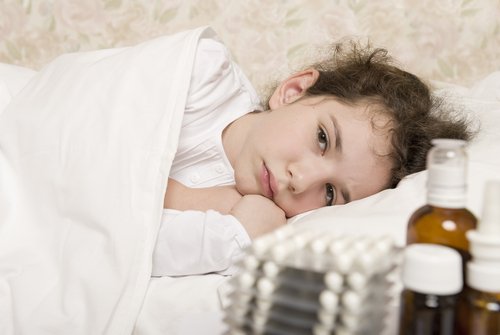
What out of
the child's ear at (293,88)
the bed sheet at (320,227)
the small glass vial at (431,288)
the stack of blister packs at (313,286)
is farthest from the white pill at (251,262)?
the child's ear at (293,88)

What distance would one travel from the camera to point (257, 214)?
1.11m

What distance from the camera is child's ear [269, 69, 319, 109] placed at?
1.39 metres

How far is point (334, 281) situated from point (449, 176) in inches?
5.6

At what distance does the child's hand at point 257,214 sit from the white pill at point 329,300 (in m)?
0.58

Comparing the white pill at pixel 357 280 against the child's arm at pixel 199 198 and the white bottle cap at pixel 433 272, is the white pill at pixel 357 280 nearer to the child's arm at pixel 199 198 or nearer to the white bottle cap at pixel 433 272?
the white bottle cap at pixel 433 272

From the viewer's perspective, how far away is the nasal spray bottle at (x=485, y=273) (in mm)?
485

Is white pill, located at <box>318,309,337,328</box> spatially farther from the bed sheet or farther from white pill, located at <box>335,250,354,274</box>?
the bed sheet

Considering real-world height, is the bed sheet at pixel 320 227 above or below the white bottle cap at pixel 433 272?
below

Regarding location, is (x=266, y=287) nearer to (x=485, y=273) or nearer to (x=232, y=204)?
(x=485, y=273)

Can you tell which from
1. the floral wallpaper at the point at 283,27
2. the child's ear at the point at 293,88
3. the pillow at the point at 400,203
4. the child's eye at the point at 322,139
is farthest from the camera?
the floral wallpaper at the point at 283,27

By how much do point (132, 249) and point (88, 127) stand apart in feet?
0.88

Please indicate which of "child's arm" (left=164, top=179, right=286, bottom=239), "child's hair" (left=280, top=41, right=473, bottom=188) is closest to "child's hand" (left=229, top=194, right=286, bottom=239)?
"child's arm" (left=164, top=179, right=286, bottom=239)

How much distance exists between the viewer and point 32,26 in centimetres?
197

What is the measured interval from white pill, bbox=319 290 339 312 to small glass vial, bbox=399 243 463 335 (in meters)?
0.07
